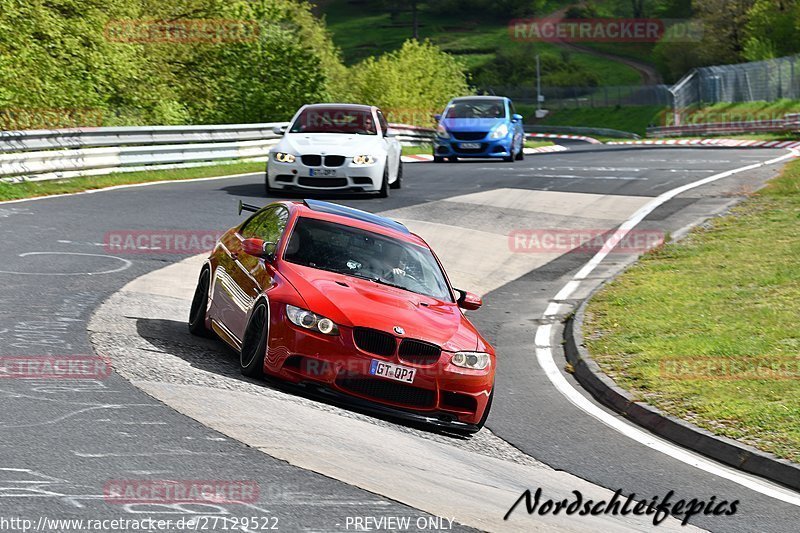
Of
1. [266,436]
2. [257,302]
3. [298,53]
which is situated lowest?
[266,436]

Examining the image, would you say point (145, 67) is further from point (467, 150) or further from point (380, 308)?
point (380, 308)

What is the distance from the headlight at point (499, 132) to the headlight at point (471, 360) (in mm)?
24195

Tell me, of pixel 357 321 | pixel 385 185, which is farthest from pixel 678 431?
pixel 385 185

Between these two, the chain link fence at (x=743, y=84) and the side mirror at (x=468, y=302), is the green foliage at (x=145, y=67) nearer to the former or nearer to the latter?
the side mirror at (x=468, y=302)

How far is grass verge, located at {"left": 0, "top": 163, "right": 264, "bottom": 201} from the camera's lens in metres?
21.2

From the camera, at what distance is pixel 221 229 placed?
60.3ft

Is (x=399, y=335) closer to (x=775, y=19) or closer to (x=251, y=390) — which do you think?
(x=251, y=390)

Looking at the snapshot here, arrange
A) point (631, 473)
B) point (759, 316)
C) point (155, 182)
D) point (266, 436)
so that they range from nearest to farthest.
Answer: point (266, 436) → point (631, 473) → point (759, 316) → point (155, 182)

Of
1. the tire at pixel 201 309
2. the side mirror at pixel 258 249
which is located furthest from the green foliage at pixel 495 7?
the side mirror at pixel 258 249

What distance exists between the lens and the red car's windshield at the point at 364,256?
10.1m

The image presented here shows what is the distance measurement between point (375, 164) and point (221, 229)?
4.59 m

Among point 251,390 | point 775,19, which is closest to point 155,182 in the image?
point 251,390

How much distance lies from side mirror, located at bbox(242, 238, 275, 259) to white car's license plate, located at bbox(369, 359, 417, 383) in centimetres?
164

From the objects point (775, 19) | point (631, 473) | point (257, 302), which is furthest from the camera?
point (775, 19)
